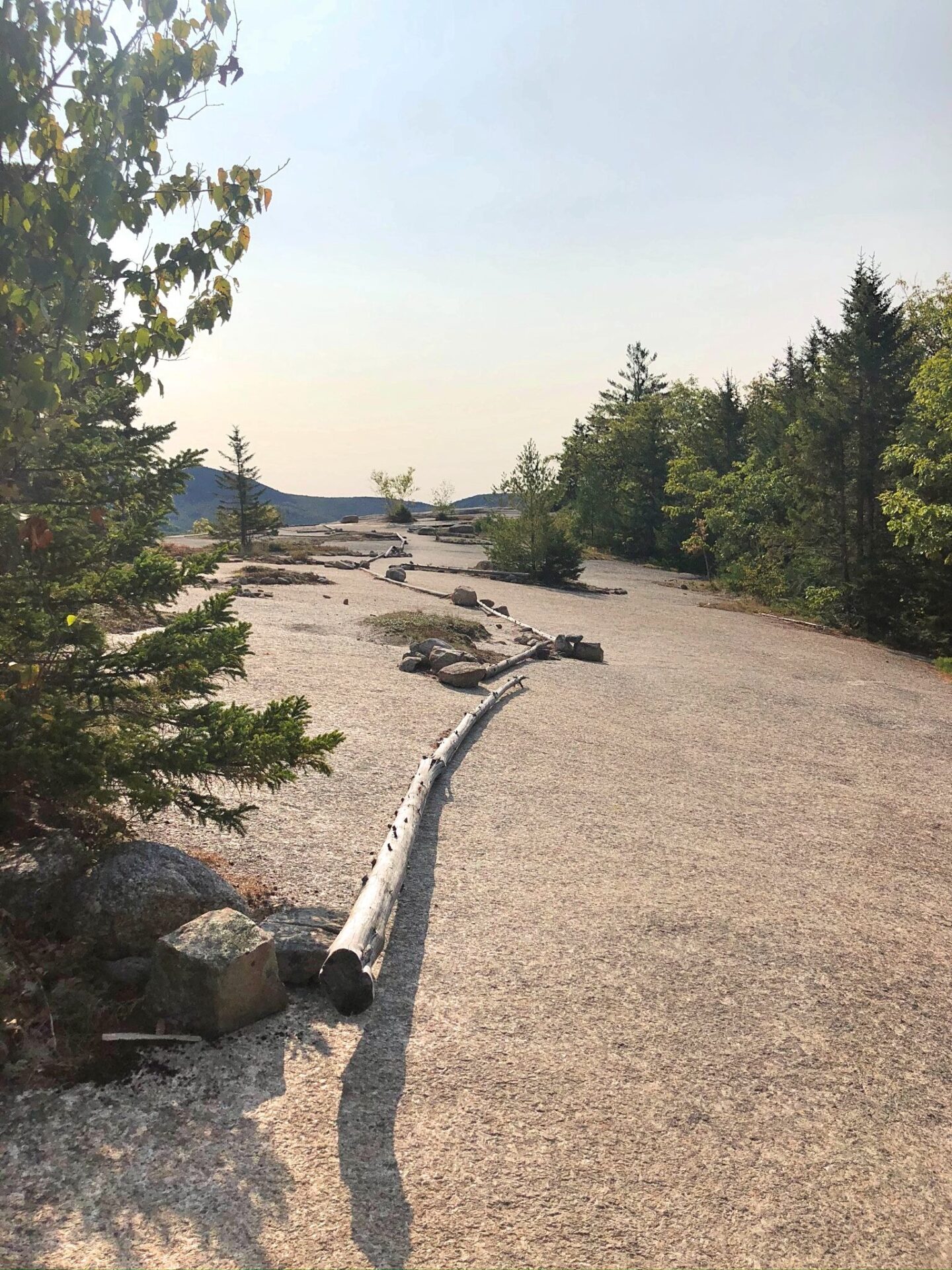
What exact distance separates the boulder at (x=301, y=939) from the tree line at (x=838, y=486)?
613 inches

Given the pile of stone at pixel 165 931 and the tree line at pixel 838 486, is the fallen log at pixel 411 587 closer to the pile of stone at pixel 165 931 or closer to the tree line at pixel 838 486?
the tree line at pixel 838 486

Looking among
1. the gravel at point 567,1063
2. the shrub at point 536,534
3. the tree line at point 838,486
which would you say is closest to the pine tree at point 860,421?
the tree line at point 838,486

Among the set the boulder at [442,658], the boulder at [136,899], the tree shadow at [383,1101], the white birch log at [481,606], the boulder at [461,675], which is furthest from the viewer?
the white birch log at [481,606]

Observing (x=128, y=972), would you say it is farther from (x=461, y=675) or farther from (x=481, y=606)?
(x=481, y=606)

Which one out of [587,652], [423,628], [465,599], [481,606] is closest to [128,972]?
[423,628]

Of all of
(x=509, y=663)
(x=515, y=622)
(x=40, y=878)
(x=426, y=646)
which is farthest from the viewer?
(x=515, y=622)

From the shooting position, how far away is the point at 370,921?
4.73 m

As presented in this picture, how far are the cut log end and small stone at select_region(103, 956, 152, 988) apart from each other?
843 mm

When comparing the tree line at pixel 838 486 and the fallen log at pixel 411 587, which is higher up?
the tree line at pixel 838 486

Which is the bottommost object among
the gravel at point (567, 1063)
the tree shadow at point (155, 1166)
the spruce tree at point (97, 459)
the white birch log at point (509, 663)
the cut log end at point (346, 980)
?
the gravel at point (567, 1063)

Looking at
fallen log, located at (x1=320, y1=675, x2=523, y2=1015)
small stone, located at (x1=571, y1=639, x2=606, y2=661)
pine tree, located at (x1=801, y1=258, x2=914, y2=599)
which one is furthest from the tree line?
fallen log, located at (x1=320, y1=675, x2=523, y2=1015)

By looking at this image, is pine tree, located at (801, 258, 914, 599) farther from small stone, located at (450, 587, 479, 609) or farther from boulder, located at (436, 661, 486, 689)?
boulder, located at (436, 661, 486, 689)

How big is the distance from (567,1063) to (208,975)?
1.75 meters

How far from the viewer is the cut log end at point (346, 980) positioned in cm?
431
